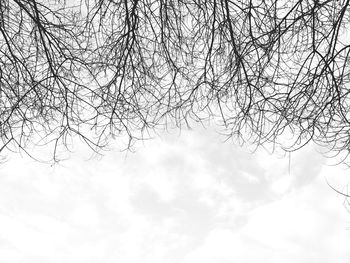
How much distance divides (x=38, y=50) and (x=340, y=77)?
119 inches

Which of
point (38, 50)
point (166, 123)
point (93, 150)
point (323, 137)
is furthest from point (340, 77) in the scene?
point (38, 50)

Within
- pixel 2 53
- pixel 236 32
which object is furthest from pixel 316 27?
pixel 2 53

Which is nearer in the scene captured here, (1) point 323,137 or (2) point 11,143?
(1) point 323,137

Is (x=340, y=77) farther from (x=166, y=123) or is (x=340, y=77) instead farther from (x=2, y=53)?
(x=2, y=53)

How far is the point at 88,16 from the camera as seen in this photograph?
432 centimetres

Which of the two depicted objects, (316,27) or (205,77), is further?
(205,77)

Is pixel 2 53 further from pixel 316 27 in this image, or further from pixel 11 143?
pixel 316 27

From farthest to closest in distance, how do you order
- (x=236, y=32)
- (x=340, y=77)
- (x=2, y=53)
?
(x=2, y=53) < (x=236, y=32) < (x=340, y=77)

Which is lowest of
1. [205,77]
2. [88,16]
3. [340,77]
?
[340,77]

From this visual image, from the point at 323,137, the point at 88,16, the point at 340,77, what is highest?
the point at 88,16

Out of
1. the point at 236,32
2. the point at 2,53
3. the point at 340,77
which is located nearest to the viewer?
the point at 340,77

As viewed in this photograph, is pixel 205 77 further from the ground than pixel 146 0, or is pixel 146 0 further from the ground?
pixel 146 0

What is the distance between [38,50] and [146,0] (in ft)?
4.16

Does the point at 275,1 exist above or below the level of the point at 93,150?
above
